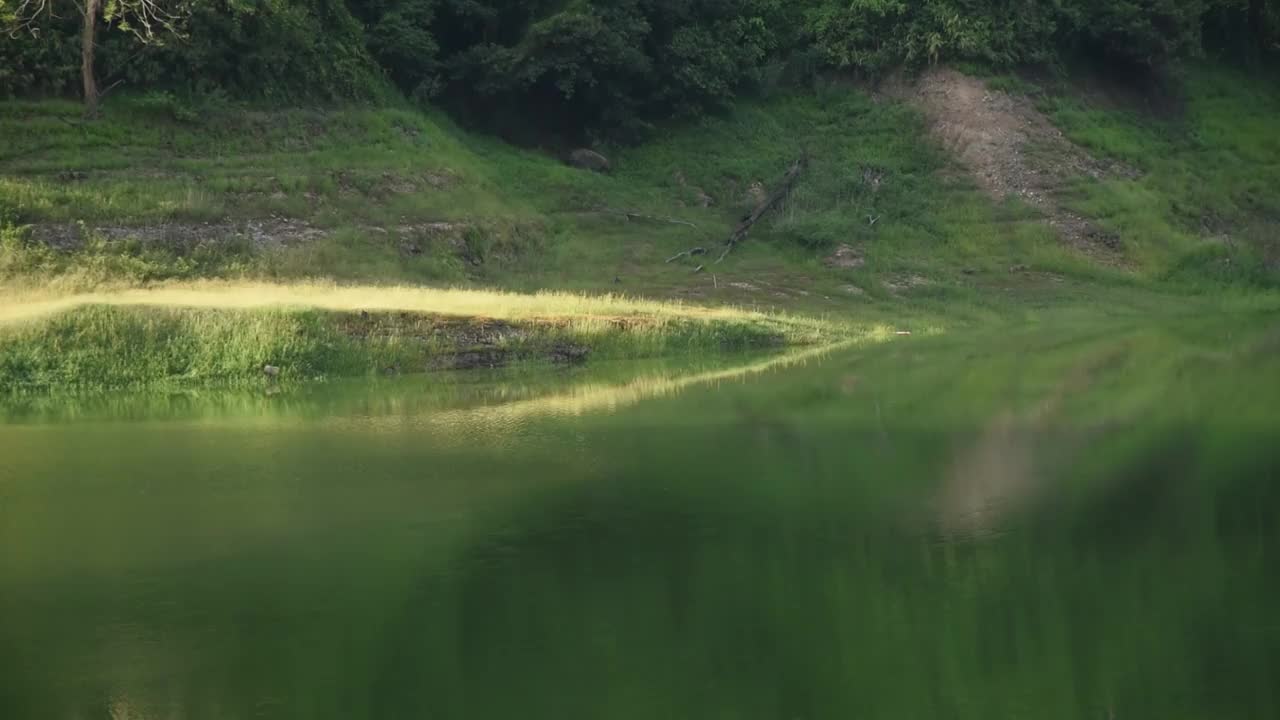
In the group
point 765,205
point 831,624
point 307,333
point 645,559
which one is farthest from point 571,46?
point 831,624

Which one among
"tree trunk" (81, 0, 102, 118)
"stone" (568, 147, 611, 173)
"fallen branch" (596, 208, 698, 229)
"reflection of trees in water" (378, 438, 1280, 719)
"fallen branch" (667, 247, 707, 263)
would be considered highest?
"tree trunk" (81, 0, 102, 118)

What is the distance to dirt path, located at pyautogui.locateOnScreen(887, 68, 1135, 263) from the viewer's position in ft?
155

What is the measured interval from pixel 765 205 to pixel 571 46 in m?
8.93

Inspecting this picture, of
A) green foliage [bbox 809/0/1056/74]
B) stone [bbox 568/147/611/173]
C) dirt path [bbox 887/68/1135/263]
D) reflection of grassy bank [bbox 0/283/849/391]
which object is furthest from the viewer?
green foliage [bbox 809/0/1056/74]

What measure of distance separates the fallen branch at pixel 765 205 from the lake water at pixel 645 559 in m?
20.7

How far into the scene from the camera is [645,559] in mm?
13344

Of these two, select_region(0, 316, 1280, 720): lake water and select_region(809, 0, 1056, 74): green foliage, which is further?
select_region(809, 0, 1056, 74): green foliage

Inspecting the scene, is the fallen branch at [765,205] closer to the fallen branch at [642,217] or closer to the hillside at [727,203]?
the hillside at [727,203]

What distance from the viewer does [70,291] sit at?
30531 mm

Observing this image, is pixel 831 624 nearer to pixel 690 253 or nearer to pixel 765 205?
pixel 690 253

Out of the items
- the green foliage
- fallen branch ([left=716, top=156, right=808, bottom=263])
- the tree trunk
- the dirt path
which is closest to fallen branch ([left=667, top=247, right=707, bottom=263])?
fallen branch ([left=716, top=156, right=808, bottom=263])

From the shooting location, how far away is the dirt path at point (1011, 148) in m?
47.2

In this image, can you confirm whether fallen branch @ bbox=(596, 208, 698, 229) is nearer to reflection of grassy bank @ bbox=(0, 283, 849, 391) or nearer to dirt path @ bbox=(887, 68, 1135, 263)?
dirt path @ bbox=(887, 68, 1135, 263)

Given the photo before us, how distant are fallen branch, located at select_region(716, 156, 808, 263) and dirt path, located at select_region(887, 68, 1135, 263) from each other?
588 cm
